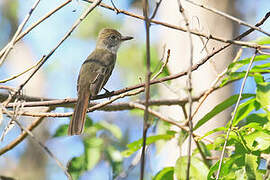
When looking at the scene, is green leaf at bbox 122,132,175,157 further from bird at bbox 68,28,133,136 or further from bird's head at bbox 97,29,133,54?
Result: bird's head at bbox 97,29,133,54

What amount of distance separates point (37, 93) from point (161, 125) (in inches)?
337

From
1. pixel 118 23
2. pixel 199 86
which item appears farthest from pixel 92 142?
pixel 118 23

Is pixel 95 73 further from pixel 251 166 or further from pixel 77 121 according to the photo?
pixel 251 166

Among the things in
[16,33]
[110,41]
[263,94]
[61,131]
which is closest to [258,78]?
[263,94]

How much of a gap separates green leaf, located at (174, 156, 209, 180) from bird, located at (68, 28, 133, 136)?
39.2 inches

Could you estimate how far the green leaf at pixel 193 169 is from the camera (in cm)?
303

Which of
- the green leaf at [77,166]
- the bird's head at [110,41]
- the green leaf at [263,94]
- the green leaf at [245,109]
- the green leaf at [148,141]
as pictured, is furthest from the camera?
the bird's head at [110,41]

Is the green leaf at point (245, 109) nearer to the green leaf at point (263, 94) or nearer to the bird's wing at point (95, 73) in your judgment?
the green leaf at point (263, 94)

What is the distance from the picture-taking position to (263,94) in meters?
3.00

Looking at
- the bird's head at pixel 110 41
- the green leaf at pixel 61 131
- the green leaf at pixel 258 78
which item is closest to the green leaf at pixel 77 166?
the green leaf at pixel 61 131

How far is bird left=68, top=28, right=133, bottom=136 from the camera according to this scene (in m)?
3.79

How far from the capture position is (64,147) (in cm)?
1253

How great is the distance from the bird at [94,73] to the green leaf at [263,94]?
148 cm

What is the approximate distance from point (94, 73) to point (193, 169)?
7.13ft
